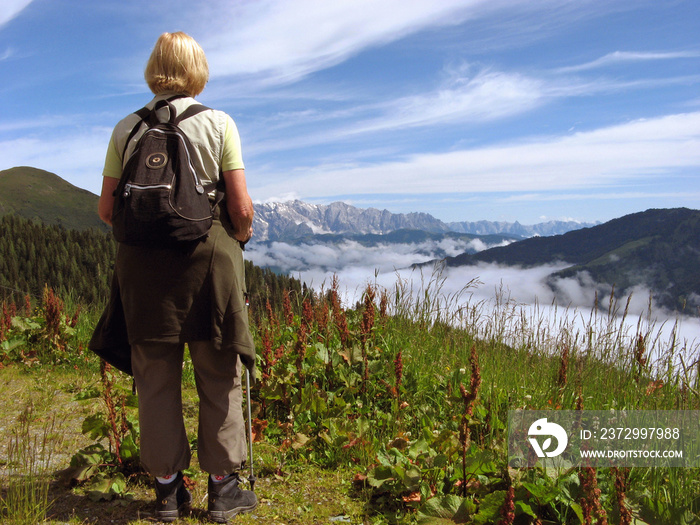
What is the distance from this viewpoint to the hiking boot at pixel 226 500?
278 centimetres

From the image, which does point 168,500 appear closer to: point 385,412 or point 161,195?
point 161,195

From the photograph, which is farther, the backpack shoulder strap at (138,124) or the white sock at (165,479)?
the white sock at (165,479)

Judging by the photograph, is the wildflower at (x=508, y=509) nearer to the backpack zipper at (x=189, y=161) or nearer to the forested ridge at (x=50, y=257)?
the backpack zipper at (x=189, y=161)

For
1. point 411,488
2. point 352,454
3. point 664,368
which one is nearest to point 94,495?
point 352,454

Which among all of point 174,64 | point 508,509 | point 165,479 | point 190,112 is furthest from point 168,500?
point 174,64

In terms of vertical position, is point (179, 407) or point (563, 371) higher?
point (179, 407)

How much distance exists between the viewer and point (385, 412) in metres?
4.38

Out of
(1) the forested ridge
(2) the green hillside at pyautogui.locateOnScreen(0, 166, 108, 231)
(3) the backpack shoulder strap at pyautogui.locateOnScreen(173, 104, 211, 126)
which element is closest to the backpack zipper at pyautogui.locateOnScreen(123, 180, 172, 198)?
(3) the backpack shoulder strap at pyautogui.locateOnScreen(173, 104, 211, 126)

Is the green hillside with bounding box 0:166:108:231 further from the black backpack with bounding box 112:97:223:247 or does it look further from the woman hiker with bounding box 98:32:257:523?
the black backpack with bounding box 112:97:223:247

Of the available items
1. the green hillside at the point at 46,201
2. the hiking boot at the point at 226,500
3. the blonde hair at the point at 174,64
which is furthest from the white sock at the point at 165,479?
the green hillside at the point at 46,201

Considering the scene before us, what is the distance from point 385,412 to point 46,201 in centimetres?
21778

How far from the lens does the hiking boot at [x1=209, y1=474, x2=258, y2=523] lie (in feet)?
9.11

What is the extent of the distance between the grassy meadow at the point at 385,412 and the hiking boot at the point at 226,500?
89 millimetres

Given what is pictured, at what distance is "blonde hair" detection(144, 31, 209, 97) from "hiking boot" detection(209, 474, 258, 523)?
7.78 ft
